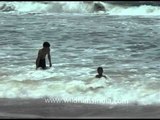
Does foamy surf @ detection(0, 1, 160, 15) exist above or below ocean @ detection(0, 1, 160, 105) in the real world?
above

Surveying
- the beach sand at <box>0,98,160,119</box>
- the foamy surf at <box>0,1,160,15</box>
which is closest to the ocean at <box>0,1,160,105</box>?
the beach sand at <box>0,98,160,119</box>

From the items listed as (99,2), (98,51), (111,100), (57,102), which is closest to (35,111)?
(57,102)

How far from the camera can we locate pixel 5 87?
12.2 metres

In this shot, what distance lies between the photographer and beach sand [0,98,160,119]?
9500mm

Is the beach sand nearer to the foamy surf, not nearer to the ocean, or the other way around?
the ocean

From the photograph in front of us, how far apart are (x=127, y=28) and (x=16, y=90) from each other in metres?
15.8

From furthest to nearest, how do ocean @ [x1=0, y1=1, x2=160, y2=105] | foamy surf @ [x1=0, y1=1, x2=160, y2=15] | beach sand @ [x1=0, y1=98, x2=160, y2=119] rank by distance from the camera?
foamy surf @ [x1=0, y1=1, x2=160, y2=15], ocean @ [x1=0, y1=1, x2=160, y2=105], beach sand @ [x1=0, y1=98, x2=160, y2=119]

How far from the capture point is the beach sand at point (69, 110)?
9500 mm

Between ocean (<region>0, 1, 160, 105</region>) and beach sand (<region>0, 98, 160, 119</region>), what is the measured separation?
51 cm

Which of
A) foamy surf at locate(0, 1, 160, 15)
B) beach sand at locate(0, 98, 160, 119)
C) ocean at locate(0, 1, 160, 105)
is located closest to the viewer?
beach sand at locate(0, 98, 160, 119)

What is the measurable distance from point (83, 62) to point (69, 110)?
6.19 metres

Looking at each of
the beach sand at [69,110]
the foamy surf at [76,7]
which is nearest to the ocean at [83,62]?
the beach sand at [69,110]

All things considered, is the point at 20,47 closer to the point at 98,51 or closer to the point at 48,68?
the point at 98,51

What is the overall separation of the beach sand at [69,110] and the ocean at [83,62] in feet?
1.67
